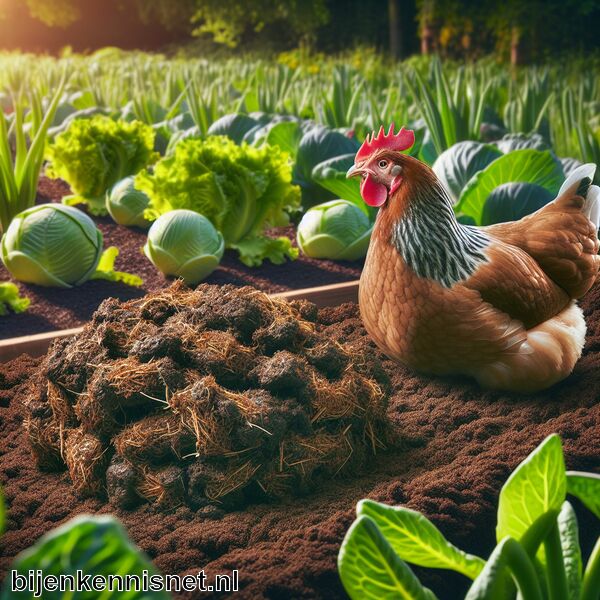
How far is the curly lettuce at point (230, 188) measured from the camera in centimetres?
388

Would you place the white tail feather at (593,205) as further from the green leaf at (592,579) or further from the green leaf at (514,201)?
the green leaf at (592,579)

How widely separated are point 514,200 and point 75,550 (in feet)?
9.39

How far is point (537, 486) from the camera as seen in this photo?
1327 mm

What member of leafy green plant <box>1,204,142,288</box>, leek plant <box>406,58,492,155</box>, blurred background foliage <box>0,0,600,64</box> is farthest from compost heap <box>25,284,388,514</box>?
blurred background foliage <box>0,0,600,64</box>

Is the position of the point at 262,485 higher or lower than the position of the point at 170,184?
lower

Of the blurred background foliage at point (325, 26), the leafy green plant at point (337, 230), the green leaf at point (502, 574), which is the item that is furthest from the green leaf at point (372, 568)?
the blurred background foliage at point (325, 26)

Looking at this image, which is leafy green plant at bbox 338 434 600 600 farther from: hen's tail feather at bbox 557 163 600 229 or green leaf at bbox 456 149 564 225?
green leaf at bbox 456 149 564 225

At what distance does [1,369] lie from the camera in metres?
2.83

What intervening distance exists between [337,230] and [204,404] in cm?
201

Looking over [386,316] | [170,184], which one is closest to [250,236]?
[170,184]

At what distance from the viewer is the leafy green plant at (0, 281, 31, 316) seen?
3258 mm

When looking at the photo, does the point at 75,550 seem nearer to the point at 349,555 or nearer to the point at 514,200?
the point at 349,555

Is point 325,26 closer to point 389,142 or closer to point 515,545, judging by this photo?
point 389,142

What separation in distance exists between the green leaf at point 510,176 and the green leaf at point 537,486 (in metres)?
2.28
